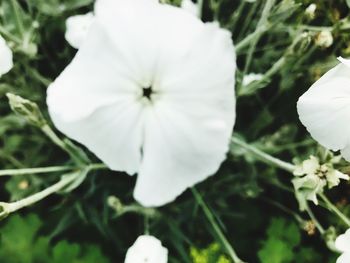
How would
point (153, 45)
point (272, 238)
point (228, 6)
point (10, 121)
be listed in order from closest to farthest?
point (153, 45)
point (272, 238)
point (10, 121)
point (228, 6)

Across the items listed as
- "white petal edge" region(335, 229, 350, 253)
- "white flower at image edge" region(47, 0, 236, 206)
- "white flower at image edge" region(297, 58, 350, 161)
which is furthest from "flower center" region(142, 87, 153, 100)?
"white petal edge" region(335, 229, 350, 253)

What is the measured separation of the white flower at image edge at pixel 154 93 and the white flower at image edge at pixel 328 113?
10 centimetres

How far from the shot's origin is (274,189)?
3.13 feet

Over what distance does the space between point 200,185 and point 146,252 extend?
0.88 feet

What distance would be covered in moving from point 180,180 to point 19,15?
35 centimetres

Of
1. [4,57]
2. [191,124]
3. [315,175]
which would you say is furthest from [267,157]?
[4,57]

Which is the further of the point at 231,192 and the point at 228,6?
the point at 228,6

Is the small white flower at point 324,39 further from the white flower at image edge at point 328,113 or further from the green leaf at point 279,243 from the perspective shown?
the green leaf at point 279,243

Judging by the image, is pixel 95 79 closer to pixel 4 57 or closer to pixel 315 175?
pixel 4 57

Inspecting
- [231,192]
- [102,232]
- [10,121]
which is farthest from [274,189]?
[10,121]

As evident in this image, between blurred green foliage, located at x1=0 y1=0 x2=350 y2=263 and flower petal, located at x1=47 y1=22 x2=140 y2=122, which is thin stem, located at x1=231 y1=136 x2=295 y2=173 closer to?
blurred green foliage, located at x1=0 y1=0 x2=350 y2=263

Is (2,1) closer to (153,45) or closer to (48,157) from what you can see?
(48,157)

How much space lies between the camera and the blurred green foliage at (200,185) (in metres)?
0.80

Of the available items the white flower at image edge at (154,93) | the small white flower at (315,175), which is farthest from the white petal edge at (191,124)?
the small white flower at (315,175)
